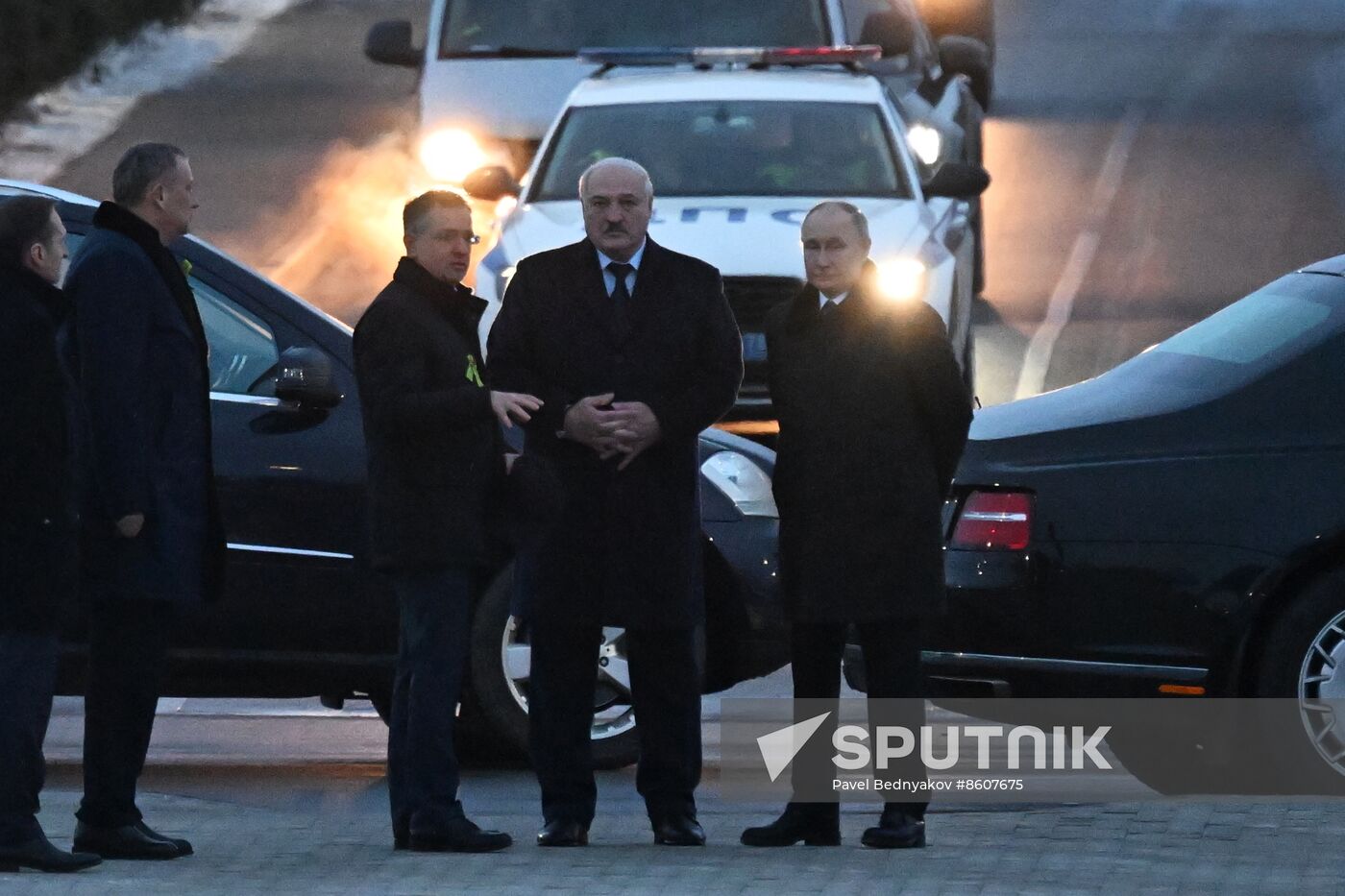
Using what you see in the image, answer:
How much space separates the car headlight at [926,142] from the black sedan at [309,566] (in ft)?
21.3

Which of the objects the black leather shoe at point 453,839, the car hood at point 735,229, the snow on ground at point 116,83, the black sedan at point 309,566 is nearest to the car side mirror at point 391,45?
the car hood at point 735,229

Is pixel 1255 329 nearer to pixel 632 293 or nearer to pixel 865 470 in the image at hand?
pixel 865 470

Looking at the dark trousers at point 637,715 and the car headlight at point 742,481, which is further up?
the car headlight at point 742,481

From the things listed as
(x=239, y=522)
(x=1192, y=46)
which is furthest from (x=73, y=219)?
(x=1192, y=46)

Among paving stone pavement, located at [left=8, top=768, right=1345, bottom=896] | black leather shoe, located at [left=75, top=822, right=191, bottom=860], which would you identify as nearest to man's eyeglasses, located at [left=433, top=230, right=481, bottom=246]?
paving stone pavement, located at [left=8, top=768, right=1345, bottom=896]

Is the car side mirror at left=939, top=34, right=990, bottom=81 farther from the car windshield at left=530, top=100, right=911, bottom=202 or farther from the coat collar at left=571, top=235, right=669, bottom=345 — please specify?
the coat collar at left=571, top=235, right=669, bottom=345

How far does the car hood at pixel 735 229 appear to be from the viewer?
12.4 metres

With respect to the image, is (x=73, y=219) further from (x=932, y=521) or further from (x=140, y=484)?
(x=932, y=521)

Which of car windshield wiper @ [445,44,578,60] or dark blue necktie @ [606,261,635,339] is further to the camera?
car windshield wiper @ [445,44,578,60]

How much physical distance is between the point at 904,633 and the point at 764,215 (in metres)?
5.40

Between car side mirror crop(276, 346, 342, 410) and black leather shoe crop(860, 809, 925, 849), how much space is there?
7.43ft

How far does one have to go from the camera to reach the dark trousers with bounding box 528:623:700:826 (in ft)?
25.2

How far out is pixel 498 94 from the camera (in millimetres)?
15781

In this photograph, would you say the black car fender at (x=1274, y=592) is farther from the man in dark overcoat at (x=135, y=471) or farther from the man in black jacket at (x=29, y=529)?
the man in black jacket at (x=29, y=529)
